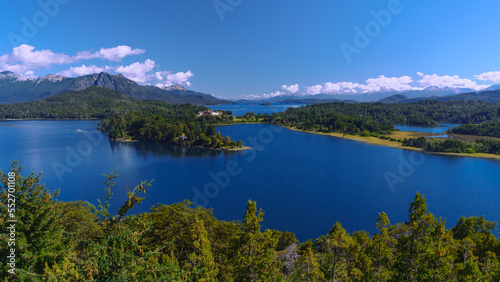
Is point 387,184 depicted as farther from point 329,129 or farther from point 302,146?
→ point 329,129

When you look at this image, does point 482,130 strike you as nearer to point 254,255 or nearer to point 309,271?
point 309,271

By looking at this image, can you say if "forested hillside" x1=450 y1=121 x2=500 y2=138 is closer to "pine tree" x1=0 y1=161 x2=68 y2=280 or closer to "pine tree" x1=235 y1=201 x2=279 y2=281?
"pine tree" x1=235 y1=201 x2=279 y2=281

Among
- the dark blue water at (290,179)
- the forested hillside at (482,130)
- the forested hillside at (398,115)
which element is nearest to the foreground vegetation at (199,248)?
the dark blue water at (290,179)

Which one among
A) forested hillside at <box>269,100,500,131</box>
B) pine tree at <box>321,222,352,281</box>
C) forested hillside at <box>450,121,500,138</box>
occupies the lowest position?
pine tree at <box>321,222,352,281</box>

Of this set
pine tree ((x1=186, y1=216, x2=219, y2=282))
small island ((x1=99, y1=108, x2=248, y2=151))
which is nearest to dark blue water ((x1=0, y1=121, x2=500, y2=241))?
small island ((x1=99, y1=108, x2=248, y2=151))

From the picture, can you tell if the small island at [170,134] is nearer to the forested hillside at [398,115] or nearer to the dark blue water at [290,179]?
the dark blue water at [290,179]

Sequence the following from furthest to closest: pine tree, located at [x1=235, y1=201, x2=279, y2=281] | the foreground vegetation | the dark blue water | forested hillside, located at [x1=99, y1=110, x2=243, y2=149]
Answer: forested hillside, located at [x1=99, y1=110, x2=243, y2=149], the dark blue water, pine tree, located at [x1=235, y1=201, x2=279, y2=281], the foreground vegetation
